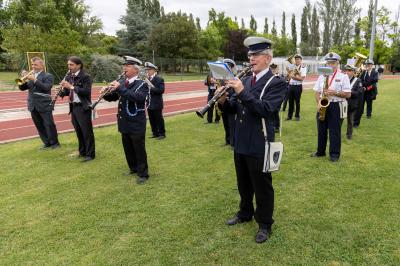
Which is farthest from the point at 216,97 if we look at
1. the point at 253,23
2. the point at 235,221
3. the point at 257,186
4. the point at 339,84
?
the point at 253,23

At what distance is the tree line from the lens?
30.1 m

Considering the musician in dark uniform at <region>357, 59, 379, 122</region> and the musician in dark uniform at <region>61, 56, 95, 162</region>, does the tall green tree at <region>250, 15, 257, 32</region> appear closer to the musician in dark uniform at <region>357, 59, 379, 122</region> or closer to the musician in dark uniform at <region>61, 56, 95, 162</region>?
the musician in dark uniform at <region>357, 59, 379, 122</region>

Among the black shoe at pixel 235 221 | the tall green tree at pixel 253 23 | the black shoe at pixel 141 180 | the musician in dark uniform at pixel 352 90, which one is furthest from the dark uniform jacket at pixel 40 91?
the tall green tree at pixel 253 23

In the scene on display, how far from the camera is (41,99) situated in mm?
7887

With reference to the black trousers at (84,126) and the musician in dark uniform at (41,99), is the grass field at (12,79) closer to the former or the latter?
the musician in dark uniform at (41,99)

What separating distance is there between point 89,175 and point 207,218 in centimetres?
288

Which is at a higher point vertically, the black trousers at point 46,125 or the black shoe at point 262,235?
the black trousers at point 46,125

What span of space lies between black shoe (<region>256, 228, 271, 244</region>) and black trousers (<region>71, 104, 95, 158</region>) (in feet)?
14.9

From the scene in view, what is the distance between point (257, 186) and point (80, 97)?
15.1 ft

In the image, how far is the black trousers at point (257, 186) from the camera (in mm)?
3736

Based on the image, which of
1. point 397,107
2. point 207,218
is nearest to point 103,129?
point 207,218

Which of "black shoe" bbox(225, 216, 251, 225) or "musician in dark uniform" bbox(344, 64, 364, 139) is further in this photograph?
"musician in dark uniform" bbox(344, 64, 364, 139)

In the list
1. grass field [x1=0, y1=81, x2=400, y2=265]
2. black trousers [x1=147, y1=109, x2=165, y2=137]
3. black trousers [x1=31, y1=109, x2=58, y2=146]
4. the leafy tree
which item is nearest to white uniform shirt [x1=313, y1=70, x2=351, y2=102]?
grass field [x1=0, y1=81, x2=400, y2=265]

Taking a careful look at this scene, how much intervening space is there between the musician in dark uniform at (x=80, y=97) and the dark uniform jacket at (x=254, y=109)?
13.1ft
